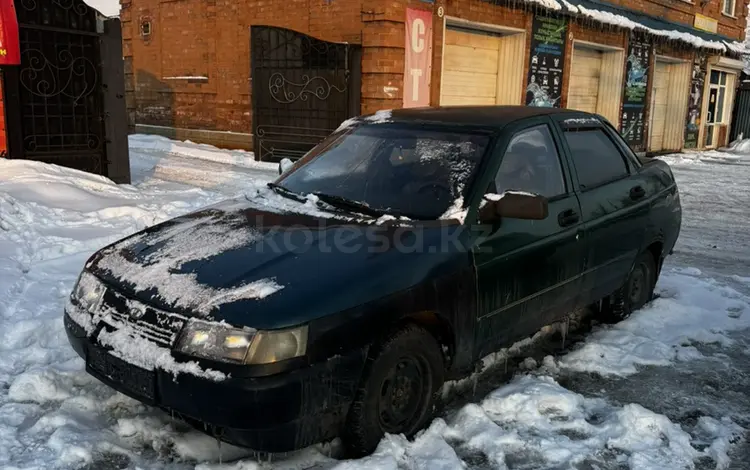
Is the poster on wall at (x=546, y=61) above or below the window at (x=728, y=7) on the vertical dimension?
below

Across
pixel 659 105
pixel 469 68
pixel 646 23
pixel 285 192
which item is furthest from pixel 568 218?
pixel 659 105

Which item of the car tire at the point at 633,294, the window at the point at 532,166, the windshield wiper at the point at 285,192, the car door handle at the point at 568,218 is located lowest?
the car tire at the point at 633,294

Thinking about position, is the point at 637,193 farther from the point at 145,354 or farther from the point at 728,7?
the point at 728,7

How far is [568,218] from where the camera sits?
156 inches

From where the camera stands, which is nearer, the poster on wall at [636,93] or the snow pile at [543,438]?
the snow pile at [543,438]

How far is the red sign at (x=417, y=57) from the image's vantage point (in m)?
11.4

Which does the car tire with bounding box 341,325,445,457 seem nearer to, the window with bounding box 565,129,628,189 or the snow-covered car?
the snow-covered car

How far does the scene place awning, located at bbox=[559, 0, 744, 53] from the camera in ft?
49.6

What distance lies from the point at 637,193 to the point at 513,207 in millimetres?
1932

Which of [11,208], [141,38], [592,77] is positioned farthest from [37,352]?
[592,77]

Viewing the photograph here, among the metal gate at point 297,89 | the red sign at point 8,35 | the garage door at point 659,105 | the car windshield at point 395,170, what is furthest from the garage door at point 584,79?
the car windshield at point 395,170

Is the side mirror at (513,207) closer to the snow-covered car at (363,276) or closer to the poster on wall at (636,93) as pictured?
the snow-covered car at (363,276)

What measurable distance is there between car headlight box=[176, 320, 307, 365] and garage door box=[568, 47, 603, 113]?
15.4 meters

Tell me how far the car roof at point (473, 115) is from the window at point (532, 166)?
0.14 m
